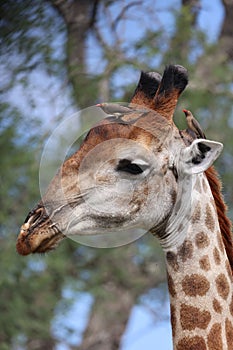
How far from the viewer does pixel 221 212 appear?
132 inches

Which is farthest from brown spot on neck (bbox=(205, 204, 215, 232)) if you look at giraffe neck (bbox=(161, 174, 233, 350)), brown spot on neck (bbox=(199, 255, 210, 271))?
brown spot on neck (bbox=(199, 255, 210, 271))

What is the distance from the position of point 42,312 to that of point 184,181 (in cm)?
672

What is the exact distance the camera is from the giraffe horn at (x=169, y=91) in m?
3.27

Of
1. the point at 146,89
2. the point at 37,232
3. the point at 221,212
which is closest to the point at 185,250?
the point at 221,212

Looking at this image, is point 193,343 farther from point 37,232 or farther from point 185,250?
point 37,232

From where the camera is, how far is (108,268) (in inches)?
404

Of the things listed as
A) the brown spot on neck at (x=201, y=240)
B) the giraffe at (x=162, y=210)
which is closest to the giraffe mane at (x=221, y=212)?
the giraffe at (x=162, y=210)

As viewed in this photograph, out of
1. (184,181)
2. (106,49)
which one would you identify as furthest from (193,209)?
(106,49)

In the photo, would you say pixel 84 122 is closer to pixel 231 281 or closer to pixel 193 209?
pixel 193 209

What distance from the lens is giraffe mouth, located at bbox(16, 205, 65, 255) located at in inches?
119

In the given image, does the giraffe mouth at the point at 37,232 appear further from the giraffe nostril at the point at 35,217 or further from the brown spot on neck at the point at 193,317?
the brown spot on neck at the point at 193,317

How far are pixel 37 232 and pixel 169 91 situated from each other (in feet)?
2.35

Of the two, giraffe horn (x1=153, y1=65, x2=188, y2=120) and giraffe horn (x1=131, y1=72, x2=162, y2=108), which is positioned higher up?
giraffe horn (x1=153, y1=65, x2=188, y2=120)

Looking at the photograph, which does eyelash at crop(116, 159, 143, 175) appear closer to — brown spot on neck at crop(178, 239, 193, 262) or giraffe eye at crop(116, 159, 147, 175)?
giraffe eye at crop(116, 159, 147, 175)
